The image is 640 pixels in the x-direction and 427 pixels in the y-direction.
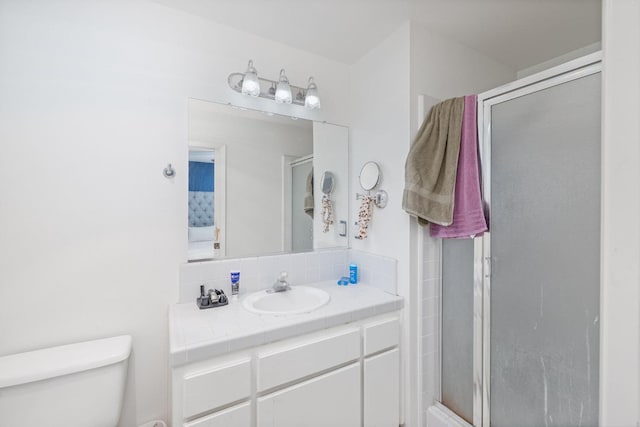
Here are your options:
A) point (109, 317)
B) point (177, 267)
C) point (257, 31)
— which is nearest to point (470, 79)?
point (257, 31)

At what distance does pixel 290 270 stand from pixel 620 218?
1.47 meters

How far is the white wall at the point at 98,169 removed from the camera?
3.72 feet

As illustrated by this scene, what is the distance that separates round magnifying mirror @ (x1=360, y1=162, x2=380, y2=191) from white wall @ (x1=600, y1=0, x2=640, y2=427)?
45.9 inches

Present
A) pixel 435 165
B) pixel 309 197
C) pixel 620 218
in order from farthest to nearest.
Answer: pixel 309 197
pixel 435 165
pixel 620 218

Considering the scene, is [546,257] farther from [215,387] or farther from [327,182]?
[215,387]

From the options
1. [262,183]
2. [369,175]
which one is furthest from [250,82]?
[369,175]

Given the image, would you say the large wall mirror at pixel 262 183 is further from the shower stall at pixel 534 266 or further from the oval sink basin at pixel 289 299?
the shower stall at pixel 534 266

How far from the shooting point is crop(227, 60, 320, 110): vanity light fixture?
4.96 feet

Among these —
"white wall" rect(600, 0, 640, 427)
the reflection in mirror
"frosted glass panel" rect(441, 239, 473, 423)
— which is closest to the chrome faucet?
the reflection in mirror

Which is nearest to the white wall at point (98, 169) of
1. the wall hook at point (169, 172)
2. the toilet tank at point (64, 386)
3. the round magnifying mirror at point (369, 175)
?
the wall hook at point (169, 172)

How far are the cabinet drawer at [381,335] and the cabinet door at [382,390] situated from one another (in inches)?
1.7

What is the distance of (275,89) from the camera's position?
1656mm

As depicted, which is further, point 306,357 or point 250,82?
point 250,82

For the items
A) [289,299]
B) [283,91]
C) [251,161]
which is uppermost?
[283,91]
